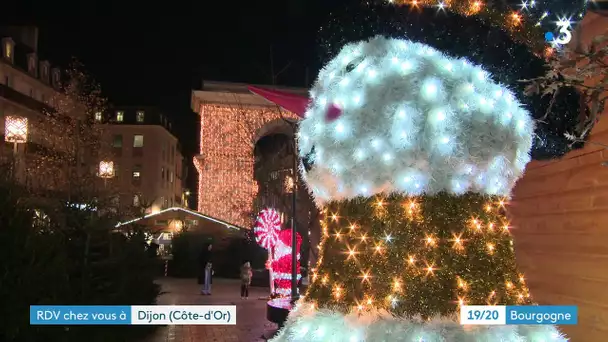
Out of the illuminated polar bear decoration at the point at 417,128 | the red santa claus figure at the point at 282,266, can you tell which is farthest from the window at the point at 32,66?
the illuminated polar bear decoration at the point at 417,128

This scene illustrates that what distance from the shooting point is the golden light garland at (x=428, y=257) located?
3402mm

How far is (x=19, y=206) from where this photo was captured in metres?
6.09

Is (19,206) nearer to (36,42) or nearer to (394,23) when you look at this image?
(394,23)

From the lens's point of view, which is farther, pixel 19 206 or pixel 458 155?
pixel 19 206

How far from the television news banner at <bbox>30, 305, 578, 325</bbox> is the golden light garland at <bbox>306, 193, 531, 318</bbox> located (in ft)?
0.25

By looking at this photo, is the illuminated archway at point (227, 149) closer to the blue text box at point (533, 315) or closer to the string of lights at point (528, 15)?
the string of lights at point (528, 15)

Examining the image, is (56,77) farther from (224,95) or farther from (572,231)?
(572,231)

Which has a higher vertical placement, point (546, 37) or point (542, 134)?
point (546, 37)

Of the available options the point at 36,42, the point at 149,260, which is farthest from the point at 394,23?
the point at 36,42

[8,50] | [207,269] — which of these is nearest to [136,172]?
[8,50]

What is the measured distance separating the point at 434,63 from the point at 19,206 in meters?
4.70

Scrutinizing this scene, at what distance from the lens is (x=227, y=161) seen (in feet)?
91.4

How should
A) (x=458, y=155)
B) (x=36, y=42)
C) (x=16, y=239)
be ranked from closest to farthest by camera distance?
1. (x=458, y=155)
2. (x=16, y=239)
3. (x=36, y=42)

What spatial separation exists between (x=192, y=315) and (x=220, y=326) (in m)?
7.22
